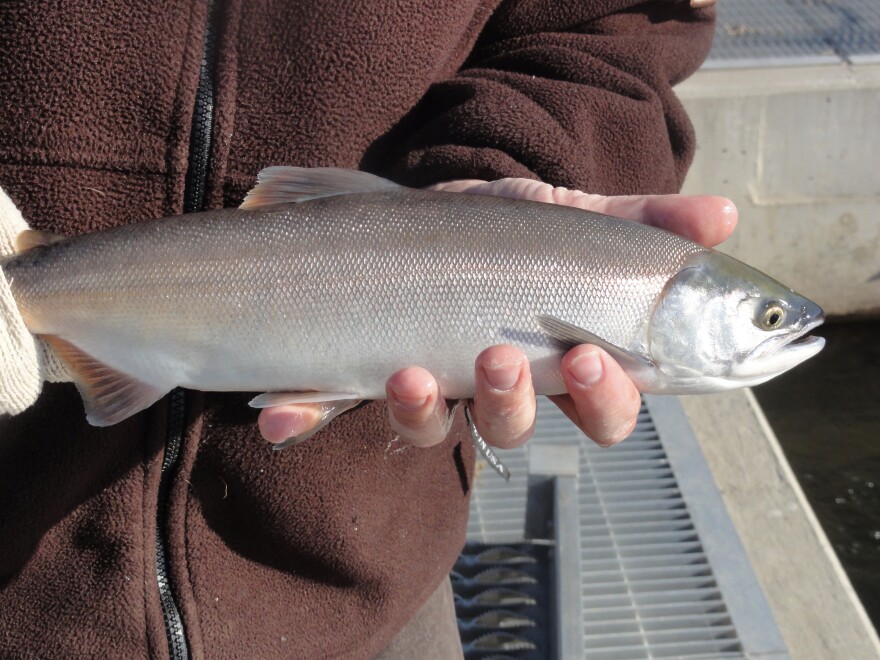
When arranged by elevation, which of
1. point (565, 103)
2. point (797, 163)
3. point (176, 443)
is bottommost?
point (797, 163)

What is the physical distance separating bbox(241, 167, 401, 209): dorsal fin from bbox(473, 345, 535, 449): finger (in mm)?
382

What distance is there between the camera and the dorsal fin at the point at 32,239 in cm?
136

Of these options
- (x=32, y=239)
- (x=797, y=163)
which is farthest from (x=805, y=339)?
(x=797, y=163)

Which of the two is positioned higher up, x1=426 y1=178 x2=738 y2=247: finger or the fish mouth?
x1=426 y1=178 x2=738 y2=247: finger

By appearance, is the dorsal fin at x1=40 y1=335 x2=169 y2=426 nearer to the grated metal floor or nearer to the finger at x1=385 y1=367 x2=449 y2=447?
the finger at x1=385 y1=367 x2=449 y2=447

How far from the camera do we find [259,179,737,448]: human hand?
1326mm

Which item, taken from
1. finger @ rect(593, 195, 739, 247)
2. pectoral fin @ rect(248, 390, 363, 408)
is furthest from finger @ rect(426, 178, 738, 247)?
pectoral fin @ rect(248, 390, 363, 408)

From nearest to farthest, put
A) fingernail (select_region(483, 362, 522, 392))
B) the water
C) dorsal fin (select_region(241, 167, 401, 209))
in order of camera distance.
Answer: fingernail (select_region(483, 362, 522, 392)), dorsal fin (select_region(241, 167, 401, 209)), the water

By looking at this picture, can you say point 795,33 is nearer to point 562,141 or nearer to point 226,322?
point 562,141

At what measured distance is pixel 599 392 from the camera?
1.35 metres

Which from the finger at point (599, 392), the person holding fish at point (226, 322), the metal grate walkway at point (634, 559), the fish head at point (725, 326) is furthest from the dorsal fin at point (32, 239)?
the metal grate walkway at point (634, 559)

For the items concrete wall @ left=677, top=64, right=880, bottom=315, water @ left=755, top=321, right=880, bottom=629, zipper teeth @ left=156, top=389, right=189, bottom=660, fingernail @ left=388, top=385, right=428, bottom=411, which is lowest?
water @ left=755, top=321, right=880, bottom=629

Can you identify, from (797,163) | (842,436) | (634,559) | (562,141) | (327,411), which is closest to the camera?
(327,411)

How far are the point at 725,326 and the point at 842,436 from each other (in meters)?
3.29
